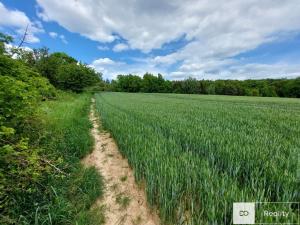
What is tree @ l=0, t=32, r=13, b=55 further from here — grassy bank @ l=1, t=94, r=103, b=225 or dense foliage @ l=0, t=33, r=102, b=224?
grassy bank @ l=1, t=94, r=103, b=225

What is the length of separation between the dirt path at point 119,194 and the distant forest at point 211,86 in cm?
7792

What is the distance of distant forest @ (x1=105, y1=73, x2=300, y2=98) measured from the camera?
251 ft

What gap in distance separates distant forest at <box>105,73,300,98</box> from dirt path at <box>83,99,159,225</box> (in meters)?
77.9

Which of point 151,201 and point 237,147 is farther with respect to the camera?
point 237,147

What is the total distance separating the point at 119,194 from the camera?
13.3 feet

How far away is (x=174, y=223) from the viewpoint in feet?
9.20

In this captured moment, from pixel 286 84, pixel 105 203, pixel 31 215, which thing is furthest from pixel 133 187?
pixel 286 84

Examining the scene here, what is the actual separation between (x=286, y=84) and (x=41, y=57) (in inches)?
3185

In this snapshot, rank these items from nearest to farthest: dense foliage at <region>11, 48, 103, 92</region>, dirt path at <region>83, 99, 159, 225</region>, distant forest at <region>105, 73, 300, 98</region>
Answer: dirt path at <region>83, 99, 159, 225</region> → dense foliage at <region>11, 48, 103, 92</region> → distant forest at <region>105, 73, 300, 98</region>

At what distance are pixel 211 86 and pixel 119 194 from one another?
81.2 meters

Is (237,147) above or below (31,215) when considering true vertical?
above

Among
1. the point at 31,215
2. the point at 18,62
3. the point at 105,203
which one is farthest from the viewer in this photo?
the point at 18,62

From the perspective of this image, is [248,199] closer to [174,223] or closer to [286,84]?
[174,223]

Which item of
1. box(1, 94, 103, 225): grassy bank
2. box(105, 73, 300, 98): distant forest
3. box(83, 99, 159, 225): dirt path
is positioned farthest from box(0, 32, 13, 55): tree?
box(105, 73, 300, 98): distant forest
